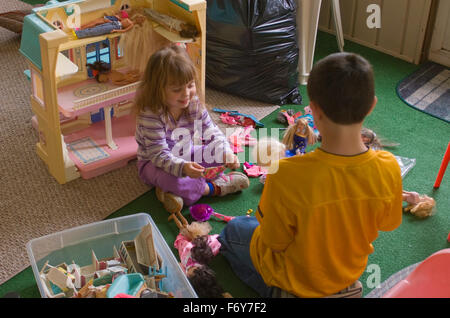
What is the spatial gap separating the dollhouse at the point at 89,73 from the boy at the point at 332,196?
→ 2.91 feet

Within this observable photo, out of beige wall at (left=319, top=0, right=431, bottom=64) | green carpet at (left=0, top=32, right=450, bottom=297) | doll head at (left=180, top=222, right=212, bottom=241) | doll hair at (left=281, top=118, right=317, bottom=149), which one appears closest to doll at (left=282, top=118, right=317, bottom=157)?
doll hair at (left=281, top=118, right=317, bottom=149)

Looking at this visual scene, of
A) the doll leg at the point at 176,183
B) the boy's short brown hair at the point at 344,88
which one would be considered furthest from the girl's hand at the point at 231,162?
the boy's short brown hair at the point at 344,88

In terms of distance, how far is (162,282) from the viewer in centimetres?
158

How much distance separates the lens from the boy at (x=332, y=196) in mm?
1183

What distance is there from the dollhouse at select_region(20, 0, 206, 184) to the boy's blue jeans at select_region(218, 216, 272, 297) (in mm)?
616

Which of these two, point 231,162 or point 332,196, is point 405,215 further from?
point 332,196

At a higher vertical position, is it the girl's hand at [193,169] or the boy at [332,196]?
the boy at [332,196]

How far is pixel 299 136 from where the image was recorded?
1.95 meters

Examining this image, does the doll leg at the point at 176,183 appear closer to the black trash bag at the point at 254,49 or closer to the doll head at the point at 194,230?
the doll head at the point at 194,230

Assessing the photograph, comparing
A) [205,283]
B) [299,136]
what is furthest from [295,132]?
[205,283]

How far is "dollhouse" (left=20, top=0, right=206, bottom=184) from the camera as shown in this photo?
6.13 ft

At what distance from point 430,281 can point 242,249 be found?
0.52 meters
